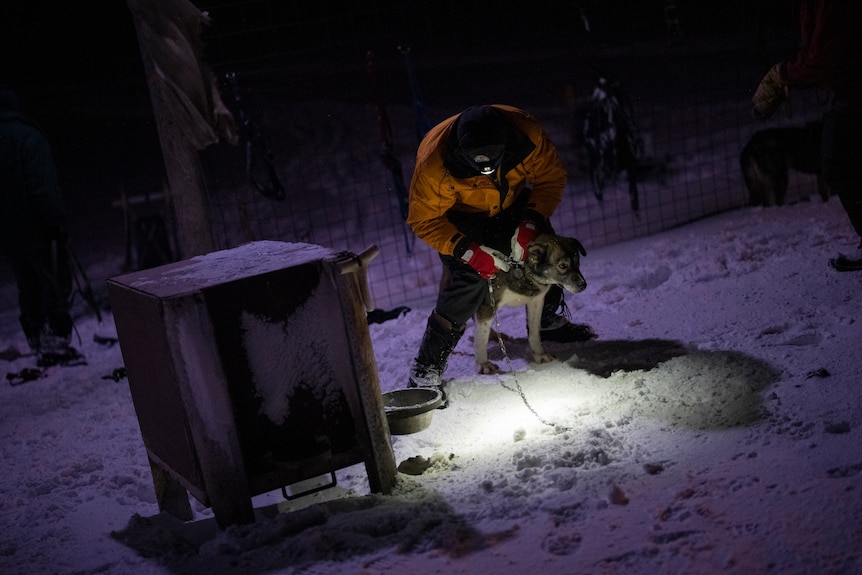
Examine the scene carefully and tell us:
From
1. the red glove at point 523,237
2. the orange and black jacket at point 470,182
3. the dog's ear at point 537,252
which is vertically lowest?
the dog's ear at point 537,252

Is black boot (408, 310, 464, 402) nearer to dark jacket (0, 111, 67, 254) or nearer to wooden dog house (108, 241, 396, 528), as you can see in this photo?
wooden dog house (108, 241, 396, 528)

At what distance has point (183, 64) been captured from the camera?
5801mm

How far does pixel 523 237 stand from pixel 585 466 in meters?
1.67

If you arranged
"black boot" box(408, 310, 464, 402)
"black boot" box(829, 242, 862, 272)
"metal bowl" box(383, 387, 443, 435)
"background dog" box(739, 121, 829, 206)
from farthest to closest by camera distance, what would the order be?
1. "background dog" box(739, 121, 829, 206)
2. "black boot" box(829, 242, 862, 272)
3. "black boot" box(408, 310, 464, 402)
4. "metal bowl" box(383, 387, 443, 435)

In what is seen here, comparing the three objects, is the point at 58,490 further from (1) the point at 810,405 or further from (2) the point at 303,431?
(1) the point at 810,405

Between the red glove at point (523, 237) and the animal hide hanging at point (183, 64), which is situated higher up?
the animal hide hanging at point (183, 64)

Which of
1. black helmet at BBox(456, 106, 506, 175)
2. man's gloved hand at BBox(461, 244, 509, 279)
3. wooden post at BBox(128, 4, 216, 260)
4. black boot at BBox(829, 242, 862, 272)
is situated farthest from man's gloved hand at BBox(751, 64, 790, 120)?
wooden post at BBox(128, 4, 216, 260)

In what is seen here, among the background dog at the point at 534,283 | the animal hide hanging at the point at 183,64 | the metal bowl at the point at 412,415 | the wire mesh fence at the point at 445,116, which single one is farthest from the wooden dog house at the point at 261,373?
the wire mesh fence at the point at 445,116

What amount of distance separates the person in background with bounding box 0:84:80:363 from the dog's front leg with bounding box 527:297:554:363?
4503mm

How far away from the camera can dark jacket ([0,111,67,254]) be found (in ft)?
22.7

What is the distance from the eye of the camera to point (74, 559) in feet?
11.0

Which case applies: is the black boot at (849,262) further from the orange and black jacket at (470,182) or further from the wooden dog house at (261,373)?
the wooden dog house at (261,373)

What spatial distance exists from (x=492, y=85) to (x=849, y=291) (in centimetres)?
1191

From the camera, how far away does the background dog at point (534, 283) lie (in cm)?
466
